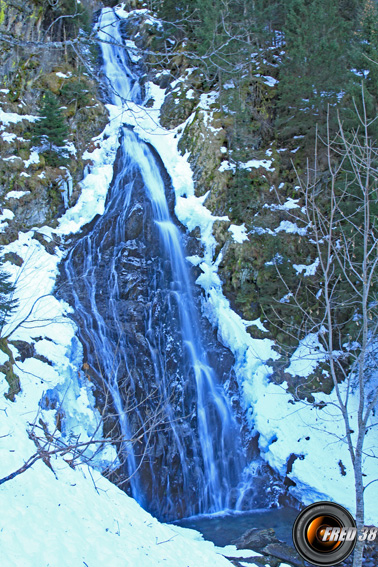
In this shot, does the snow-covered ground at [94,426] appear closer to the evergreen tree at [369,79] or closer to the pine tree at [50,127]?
the pine tree at [50,127]

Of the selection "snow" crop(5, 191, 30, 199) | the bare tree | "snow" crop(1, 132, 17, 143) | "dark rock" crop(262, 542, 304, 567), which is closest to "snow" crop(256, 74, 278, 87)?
the bare tree

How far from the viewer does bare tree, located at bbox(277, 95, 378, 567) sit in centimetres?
419

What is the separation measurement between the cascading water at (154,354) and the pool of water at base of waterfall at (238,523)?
424mm

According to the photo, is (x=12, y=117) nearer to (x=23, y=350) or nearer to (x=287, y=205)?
(x=23, y=350)

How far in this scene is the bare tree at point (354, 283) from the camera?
4.19 metres

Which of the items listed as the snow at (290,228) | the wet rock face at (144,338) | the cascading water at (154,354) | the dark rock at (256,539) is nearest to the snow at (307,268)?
the snow at (290,228)

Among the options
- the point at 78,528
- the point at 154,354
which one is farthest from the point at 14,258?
the point at 78,528

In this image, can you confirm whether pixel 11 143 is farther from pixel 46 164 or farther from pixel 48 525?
pixel 48 525

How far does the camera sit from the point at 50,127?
16.7 meters

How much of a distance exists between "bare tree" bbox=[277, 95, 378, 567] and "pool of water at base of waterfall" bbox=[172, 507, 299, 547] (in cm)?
212

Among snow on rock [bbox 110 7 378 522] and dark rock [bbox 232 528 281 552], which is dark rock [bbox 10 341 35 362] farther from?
dark rock [bbox 232 528 281 552]

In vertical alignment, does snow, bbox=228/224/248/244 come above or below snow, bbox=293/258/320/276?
above

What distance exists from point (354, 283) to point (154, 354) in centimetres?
670

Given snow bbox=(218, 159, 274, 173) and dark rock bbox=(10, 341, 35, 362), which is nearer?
dark rock bbox=(10, 341, 35, 362)
